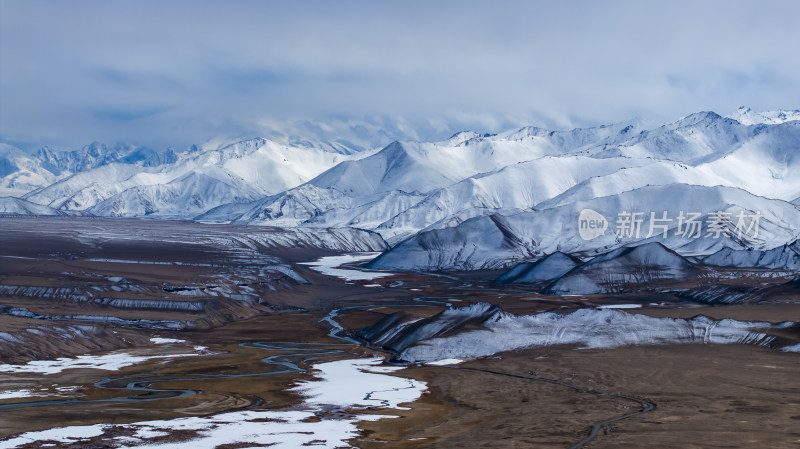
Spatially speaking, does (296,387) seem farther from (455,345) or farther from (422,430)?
(455,345)

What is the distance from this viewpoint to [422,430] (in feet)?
193

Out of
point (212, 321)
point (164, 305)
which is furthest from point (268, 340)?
point (164, 305)

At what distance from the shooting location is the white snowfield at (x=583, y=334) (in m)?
95.0

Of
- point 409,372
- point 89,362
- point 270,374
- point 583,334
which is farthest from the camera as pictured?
point 583,334

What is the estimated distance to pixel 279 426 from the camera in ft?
192

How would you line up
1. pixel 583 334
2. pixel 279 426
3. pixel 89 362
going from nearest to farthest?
pixel 279 426, pixel 89 362, pixel 583 334

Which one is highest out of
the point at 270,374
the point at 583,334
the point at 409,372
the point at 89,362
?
the point at 583,334

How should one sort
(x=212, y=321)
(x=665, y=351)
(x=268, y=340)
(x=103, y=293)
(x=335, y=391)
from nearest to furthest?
1. (x=335, y=391)
2. (x=665, y=351)
3. (x=268, y=340)
4. (x=212, y=321)
5. (x=103, y=293)

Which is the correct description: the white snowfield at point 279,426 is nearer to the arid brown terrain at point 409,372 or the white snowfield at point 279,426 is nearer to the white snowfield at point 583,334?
the arid brown terrain at point 409,372

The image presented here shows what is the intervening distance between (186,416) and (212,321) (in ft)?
222

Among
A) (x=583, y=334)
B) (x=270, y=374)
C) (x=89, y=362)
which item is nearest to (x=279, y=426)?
(x=270, y=374)

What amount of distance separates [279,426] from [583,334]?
1923 inches

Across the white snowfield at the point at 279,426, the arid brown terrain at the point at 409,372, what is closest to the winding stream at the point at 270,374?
the arid brown terrain at the point at 409,372

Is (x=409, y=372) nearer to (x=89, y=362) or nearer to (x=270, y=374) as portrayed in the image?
(x=270, y=374)
